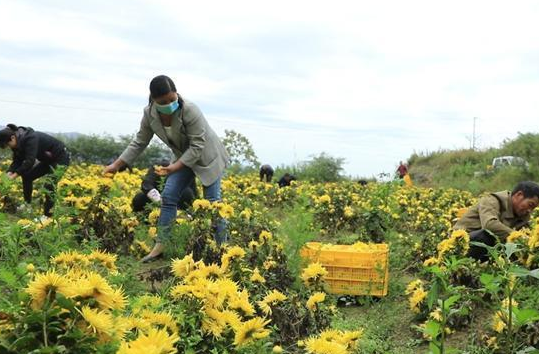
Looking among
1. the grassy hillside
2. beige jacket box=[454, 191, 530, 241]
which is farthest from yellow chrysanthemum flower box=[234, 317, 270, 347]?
the grassy hillside

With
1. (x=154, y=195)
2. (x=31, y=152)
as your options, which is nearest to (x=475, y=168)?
(x=154, y=195)

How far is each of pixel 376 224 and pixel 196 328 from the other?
4.47m

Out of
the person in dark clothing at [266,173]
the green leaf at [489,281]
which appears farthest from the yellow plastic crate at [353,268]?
the person in dark clothing at [266,173]

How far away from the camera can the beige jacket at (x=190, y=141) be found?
4.45 meters

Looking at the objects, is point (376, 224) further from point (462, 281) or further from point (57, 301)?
point (57, 301)

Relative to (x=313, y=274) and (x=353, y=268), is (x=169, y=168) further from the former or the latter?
(x=313, y=274)

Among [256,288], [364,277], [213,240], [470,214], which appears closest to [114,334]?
[256,288]

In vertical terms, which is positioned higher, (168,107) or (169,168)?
(168,107)

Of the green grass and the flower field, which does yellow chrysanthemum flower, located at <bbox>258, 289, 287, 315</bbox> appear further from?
the green grass

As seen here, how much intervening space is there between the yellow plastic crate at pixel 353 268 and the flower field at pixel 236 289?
0.39 ft

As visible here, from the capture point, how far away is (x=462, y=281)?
365 centimetres

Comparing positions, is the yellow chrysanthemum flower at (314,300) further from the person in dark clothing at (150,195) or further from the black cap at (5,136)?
the black cap at (5,136)

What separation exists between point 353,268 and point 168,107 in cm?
178

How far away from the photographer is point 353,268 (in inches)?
161
